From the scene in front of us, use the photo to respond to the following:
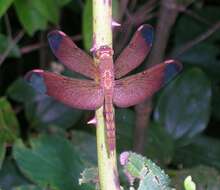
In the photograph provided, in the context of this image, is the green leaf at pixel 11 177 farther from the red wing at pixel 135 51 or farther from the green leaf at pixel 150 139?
the red wing at pixel 135 51

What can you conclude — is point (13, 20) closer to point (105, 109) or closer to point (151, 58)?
point (151, 58)

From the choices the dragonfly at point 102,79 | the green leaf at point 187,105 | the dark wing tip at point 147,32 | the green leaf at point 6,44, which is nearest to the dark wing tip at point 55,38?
the dragonfly at point 102,79

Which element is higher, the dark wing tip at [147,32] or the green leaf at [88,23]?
the green leaf at [88,23]

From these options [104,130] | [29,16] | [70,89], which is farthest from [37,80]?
[29,16]

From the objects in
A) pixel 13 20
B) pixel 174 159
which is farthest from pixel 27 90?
pixel 174 159

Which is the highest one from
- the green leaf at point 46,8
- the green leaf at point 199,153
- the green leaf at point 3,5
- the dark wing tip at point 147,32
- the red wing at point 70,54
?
the green leaf at point 46,8

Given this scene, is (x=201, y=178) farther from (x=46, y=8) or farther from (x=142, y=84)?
(x=46, y=8)

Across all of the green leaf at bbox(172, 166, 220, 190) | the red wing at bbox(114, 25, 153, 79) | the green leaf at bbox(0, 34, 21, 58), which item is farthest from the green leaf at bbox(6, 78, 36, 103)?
the red wing at bbox(114, 25, 153, 79)
